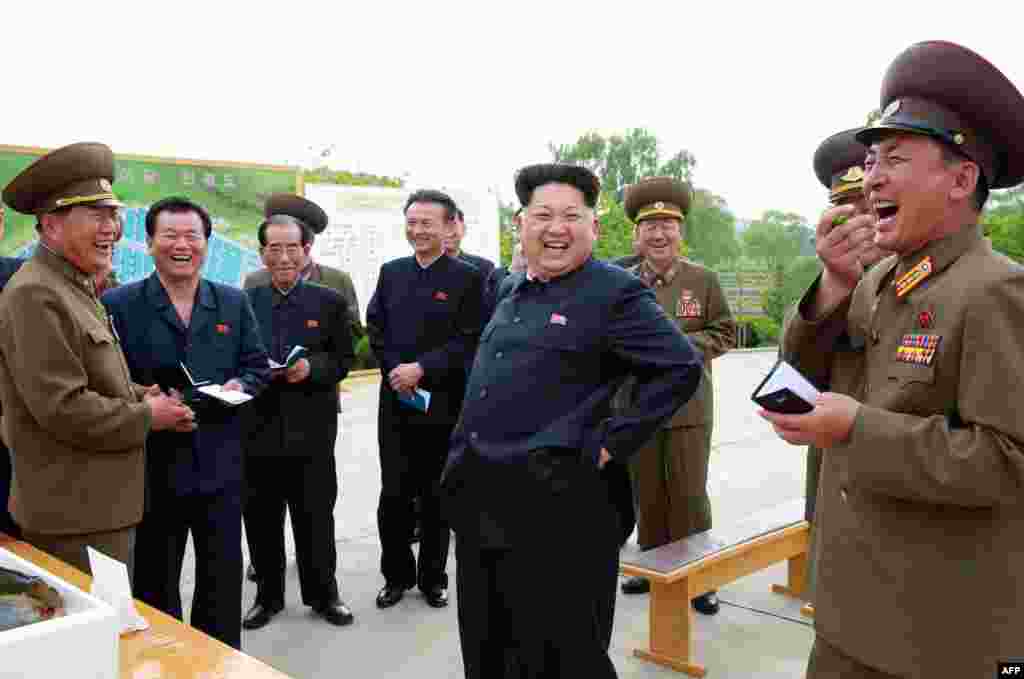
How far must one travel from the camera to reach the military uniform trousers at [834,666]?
1.68m

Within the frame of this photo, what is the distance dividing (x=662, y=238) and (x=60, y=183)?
3.08 metres

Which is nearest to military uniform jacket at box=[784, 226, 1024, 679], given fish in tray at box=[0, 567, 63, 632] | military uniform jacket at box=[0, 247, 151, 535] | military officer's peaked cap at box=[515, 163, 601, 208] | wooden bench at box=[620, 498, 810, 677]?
military officer's peaked cap at box=[515, 163, 601, 208]

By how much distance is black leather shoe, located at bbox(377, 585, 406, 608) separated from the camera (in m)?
4.30

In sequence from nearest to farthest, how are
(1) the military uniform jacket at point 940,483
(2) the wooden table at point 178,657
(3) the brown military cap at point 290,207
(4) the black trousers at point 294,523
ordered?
(1) the military uniform jacket at point 940,483, (2) the wooden table at point 178,657, (4) the black trousers at point 294,523, (3) the brown military cap at point 290,207

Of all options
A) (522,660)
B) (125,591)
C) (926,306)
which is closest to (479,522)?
(522,660)

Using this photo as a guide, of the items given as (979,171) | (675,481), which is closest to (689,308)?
(675,481)

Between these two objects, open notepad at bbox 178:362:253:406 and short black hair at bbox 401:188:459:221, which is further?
short black hair at bbox 401:188:459:221

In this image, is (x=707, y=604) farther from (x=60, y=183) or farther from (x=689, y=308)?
(x=60, y=183)

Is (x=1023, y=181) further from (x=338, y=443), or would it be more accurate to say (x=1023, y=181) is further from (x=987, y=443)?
(x=338, y=443)

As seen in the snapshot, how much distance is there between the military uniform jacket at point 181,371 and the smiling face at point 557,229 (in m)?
1.42

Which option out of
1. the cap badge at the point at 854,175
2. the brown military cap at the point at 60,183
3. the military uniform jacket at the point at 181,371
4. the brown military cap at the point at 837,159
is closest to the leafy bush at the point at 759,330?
the brown military cap at the point at 837,159

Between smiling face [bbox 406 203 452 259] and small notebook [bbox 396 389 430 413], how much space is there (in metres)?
0.77

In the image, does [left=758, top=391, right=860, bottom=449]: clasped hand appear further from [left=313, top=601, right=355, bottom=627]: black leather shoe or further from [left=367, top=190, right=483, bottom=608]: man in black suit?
[left=313, top=601, right=355, bottom=627]: black leather shoe

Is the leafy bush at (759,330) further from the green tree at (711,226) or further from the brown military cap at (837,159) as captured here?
the brown military cap at (837,159)
